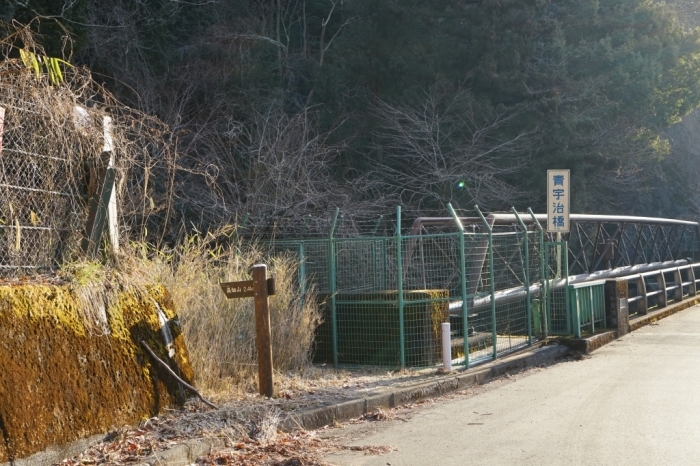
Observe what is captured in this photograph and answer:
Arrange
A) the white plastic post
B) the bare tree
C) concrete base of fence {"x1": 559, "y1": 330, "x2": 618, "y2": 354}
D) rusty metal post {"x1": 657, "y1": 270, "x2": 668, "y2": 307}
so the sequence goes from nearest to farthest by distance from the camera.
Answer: the white plastic post < concrete base of fence {"x1": 559, "y1": 330, "x2": 618, "y2": 354} < rusty metal post {"x1": 657, "y1": 270, "x2": 668, "y2": 307} < the bare tree

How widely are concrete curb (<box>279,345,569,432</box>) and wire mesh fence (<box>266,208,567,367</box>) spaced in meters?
0.38

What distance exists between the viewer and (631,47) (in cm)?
3131

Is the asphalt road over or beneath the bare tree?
beneath

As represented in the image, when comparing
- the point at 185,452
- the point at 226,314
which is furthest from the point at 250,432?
the point at 226,314

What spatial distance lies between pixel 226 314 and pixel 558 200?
8.33 metres

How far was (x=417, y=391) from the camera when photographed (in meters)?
10.3

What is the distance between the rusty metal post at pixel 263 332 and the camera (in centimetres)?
915

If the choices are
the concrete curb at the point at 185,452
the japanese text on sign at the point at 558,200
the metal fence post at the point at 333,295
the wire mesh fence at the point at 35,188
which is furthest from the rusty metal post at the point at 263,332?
Answer: the japanese text on sign at the point at 558,200

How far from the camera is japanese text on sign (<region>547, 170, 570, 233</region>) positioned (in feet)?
53.3

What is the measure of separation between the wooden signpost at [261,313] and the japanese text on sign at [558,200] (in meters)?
8.69

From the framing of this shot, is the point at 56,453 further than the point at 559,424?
No

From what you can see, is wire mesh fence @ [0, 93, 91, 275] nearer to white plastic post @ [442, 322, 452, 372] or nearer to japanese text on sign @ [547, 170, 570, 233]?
white plastic post @ [442, 322, 452, 372]

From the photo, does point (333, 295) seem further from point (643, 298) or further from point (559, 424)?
point (643, 298)

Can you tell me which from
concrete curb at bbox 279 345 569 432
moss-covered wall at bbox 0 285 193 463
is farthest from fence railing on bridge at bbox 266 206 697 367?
moss-covered wall at bbox 0 285 193 463
